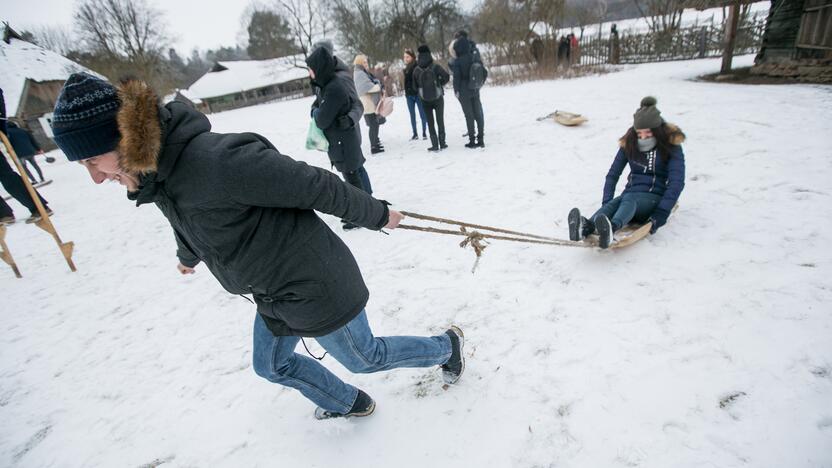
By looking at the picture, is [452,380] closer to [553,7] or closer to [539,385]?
[539,385]

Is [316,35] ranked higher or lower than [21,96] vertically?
higher

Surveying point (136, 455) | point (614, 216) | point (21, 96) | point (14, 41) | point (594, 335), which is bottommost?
point (136, 455)

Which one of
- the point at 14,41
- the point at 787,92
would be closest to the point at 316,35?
the point at 14,41

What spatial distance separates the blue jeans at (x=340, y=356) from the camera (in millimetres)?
1789

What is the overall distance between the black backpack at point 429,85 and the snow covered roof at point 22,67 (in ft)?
74.2

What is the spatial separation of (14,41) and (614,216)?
3403 centimetres

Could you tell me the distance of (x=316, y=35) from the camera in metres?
41.9

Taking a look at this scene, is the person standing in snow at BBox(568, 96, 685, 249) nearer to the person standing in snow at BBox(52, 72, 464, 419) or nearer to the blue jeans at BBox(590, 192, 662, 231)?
the blue jeans at BBox(590, 192, 662, 231)

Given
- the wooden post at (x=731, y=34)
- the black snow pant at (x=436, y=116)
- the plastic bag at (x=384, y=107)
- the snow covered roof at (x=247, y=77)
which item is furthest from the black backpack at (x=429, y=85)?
the snow covered roof at (x=247, y=77)

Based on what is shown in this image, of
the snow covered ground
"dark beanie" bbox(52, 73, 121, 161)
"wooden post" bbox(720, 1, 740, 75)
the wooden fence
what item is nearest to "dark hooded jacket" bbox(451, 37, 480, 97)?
the snow covered ground

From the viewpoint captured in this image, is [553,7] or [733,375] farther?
[553,7]

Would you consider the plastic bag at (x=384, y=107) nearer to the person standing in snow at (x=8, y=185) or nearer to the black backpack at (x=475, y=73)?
the black backpack at (x=475, y=73)

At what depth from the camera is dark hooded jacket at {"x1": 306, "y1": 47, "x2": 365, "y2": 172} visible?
396cm

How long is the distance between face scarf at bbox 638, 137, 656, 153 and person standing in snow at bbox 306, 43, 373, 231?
2820 millimetres
